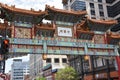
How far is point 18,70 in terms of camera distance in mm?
186375

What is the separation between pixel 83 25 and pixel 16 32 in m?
8.12

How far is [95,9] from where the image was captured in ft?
230

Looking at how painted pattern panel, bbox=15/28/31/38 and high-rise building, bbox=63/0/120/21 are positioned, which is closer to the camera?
painted pattern panel, bbox=15/28/31/38

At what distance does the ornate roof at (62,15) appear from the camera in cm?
2253

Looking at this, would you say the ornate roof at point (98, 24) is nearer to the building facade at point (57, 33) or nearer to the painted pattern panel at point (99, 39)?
the building facade at point (57, 33)

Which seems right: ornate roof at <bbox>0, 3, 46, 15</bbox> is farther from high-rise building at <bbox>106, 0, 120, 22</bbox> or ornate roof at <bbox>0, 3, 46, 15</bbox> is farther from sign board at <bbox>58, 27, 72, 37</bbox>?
high-rise building at <bbox>106, 0, 120, 22</bbox>

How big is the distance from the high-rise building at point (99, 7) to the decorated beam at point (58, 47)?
42198 millimetres

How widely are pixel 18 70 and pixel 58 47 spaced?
169346 mm

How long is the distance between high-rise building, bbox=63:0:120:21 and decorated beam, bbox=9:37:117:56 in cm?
4220

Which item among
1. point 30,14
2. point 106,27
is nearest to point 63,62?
point 106,27

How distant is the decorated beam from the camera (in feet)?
68.7

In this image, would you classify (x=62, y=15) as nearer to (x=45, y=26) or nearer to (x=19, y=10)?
(x=45, y=26)

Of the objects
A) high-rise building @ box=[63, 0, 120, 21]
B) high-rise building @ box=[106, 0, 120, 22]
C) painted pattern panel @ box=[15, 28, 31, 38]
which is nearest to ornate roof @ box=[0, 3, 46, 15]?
painted pattern panel @ box=[15, 28, 31, 38]

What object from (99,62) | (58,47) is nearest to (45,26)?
(58,47)
